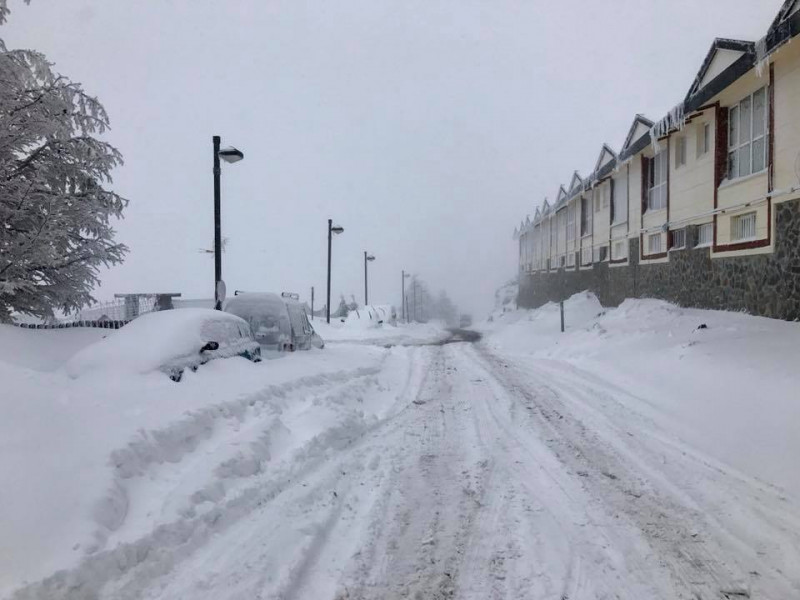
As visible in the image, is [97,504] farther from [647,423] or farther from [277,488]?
[647,423]

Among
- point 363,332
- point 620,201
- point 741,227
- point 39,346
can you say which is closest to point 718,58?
point 741,227

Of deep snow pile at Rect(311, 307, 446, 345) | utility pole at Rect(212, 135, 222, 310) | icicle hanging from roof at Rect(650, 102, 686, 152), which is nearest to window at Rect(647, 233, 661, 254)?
icicle hanging from roof at Rect(650, 102, 686, 152)

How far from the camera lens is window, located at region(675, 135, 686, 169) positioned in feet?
53.4

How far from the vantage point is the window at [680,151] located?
16.3m

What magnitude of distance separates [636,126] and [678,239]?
5700mm

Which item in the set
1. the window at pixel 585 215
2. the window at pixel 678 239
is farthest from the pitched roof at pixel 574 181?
the window at pixel 678 239

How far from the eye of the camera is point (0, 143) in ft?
28.0

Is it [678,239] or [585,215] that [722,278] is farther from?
[585,215]

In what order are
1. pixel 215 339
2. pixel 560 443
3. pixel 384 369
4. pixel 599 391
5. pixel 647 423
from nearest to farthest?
1. pixel 560 443
2. pixel 647 423
3. pixel 215 339
4. pixel 599 391
5. pixel 384 369

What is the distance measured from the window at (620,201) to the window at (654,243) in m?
2.58

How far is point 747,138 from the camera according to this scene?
42.1 feet

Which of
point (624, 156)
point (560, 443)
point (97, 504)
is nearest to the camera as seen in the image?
point (97, 504)

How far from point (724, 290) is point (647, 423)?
26.3 feet

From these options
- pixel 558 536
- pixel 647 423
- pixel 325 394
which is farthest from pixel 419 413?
pixel 558 536
